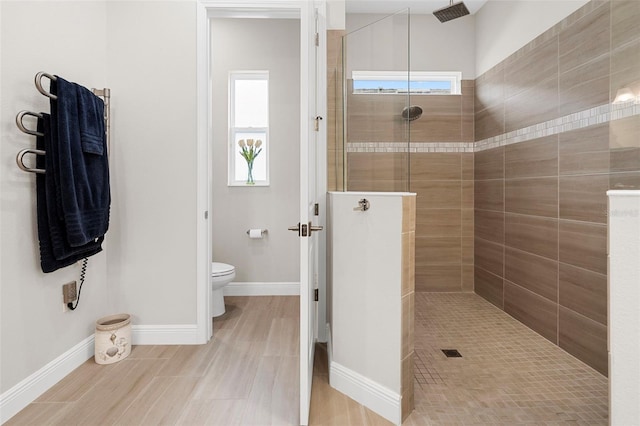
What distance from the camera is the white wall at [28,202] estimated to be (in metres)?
1.59

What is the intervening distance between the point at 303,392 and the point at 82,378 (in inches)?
53.1

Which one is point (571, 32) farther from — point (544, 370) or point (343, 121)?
point (544, 370)

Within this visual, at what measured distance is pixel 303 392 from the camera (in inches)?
56.8

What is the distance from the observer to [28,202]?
1.72 meters

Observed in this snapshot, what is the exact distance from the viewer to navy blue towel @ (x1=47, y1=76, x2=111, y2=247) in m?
1.76

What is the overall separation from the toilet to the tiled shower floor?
154 centimetres

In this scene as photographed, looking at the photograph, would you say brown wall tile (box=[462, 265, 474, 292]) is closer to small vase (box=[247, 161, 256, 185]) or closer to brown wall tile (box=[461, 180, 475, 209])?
brown wall tile (box=[461, 180, 475, 209])

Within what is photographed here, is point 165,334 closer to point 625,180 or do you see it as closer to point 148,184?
point 148,184

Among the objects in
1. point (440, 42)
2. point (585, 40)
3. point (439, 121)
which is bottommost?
Result: point (439, 121)

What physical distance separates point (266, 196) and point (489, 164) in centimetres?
216

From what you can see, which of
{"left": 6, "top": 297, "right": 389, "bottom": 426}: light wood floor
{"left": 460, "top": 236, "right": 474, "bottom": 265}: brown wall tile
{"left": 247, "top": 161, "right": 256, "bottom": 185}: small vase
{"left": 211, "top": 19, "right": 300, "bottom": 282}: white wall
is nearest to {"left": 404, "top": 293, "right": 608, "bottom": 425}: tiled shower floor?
{"left": 6, "top": 297, "right": 389, "bottom": 426}: light wood floor

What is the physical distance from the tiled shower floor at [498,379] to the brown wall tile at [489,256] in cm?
48

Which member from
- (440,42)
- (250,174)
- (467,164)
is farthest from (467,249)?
(250,174)

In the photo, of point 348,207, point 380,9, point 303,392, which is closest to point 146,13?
point 348,207
